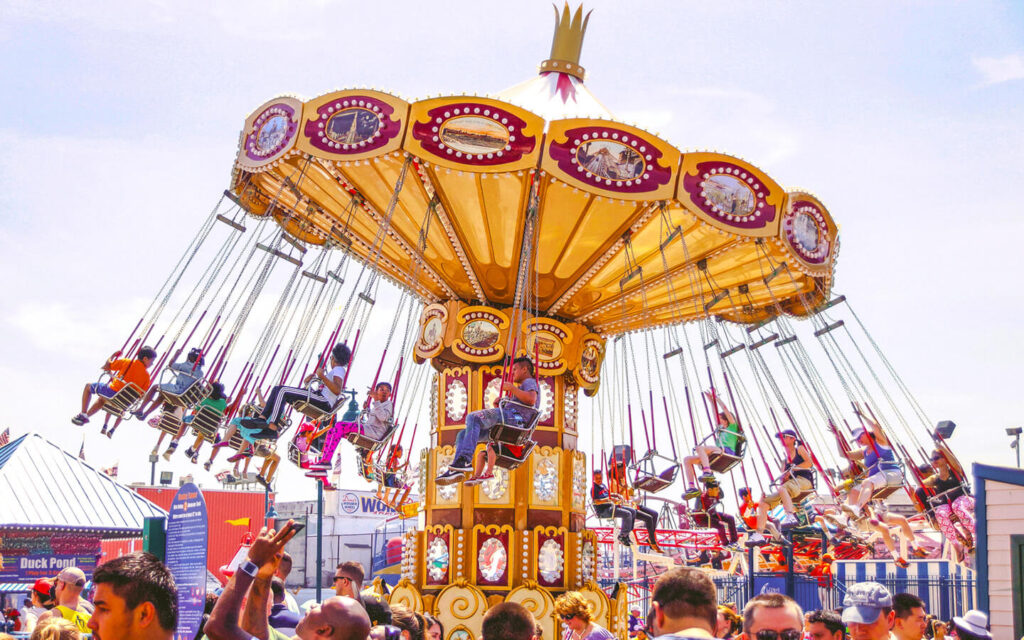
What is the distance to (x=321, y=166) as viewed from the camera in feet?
47.4

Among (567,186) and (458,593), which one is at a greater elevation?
(567,186)

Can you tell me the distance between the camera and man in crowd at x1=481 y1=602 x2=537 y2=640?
4.59m

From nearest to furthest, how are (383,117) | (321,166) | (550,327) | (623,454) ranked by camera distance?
(383,117)
(321,166)
(623,454)
(550,327)

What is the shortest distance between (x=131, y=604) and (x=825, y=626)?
3.22 m

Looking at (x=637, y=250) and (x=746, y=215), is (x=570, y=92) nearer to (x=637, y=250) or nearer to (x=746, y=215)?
(x=637, y=250)

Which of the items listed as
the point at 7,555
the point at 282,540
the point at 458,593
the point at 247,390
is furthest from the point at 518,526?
the point at 282,540

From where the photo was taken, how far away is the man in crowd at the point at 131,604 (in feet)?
11.1

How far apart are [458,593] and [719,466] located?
4419mm

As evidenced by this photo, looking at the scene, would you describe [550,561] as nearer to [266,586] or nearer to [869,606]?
[869,606]

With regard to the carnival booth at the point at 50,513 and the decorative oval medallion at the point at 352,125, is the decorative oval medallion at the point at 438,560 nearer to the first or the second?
the decorative oval medallion at the point at 352,125

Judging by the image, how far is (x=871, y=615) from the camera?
4.85m

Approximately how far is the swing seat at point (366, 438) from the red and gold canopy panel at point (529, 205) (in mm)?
2357

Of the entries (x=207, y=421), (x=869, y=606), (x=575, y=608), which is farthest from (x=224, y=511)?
(x=869, y=606)

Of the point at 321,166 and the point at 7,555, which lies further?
the point at 7,555
